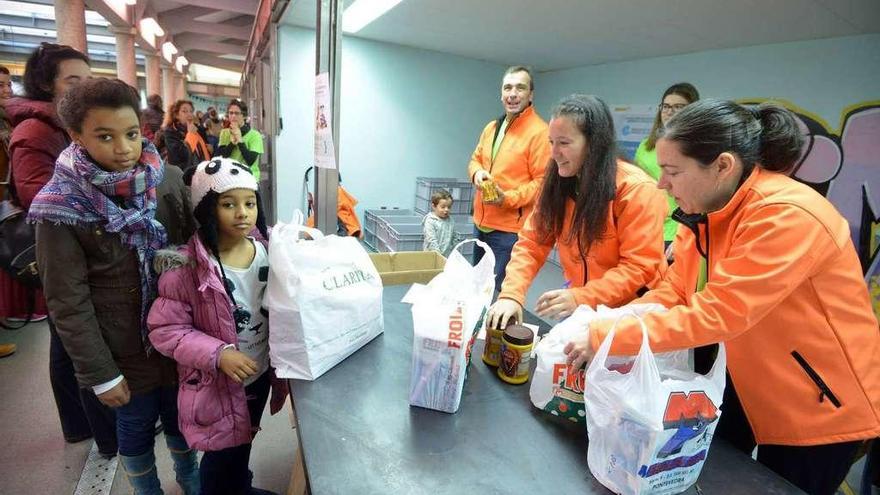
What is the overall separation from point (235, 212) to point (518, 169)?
1734mm

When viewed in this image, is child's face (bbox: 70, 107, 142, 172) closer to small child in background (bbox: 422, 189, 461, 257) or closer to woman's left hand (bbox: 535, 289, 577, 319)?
woman's left hand (bbox: 535, 289, 577, 319)

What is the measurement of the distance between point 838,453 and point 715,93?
311cm

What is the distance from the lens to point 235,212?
1298 mm

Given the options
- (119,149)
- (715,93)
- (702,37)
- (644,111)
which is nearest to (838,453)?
(119,149)

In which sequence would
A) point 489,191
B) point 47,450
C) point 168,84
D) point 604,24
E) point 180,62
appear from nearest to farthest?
point 47,450 < point 489,191 < point 604,24 < point 168,84 < point 180,62

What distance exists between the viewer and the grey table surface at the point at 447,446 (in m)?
0.86

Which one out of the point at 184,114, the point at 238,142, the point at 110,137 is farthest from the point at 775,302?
the point at 184,114

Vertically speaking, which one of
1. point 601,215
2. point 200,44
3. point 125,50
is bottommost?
point 601,215

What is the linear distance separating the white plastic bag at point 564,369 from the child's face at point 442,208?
2.44 meters

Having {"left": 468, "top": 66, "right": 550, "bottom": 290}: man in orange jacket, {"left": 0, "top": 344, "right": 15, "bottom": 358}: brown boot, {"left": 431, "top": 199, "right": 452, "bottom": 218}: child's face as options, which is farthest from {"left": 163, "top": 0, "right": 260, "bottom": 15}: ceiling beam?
{"left": 468, "top": 66, "right": 550, "bottom": 290}: man in orange jacket

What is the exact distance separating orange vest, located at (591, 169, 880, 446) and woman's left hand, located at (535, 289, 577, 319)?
1.27ft

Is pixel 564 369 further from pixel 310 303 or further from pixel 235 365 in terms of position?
pixel 235 365

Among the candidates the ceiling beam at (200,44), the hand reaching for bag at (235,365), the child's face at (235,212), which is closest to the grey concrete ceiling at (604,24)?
the child's face at (235,212)

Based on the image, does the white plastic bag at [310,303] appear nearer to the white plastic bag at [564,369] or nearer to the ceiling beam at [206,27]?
the white plastic bag at [564,369]
